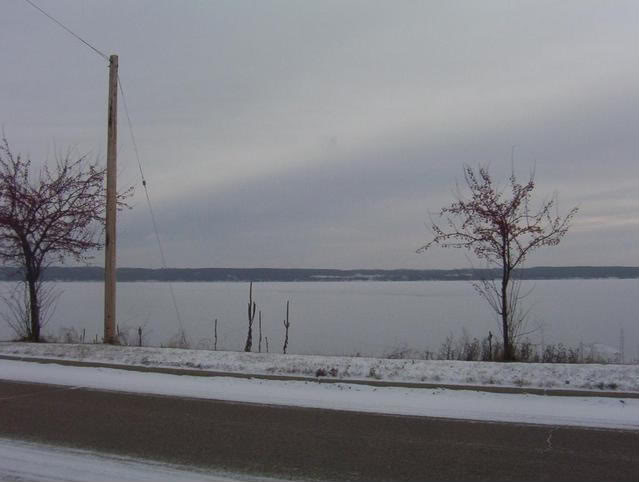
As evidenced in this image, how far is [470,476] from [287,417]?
272cm

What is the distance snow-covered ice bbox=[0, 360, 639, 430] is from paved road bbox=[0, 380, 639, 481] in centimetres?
38

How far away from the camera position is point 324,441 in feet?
21.8

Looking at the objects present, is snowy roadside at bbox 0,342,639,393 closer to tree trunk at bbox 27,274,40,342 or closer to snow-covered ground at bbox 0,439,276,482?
tree trunk at bbox 27,274,40,342

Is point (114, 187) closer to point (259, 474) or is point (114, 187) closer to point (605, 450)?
point (259, 474)

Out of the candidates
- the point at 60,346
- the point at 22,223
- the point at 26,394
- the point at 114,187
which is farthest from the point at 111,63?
the point at 26,394

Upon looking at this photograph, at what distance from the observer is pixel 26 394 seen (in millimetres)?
9148

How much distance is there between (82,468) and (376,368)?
18.4 feet

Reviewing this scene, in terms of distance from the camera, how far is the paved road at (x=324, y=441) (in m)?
5.75

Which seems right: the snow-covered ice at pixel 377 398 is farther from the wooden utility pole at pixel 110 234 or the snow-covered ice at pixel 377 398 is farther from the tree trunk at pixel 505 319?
the tree trunk at pixel 505 319

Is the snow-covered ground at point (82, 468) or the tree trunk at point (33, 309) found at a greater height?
the tree trunk at point (33, 309)

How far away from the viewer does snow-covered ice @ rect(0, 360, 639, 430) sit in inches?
300

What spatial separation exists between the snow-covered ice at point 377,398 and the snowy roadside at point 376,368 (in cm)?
57

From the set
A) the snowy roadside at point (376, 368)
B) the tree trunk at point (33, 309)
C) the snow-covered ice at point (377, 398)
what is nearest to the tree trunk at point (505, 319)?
the snowy roadside at point (376, 368)

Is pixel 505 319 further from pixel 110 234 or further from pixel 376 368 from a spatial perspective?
pixel 110 234
